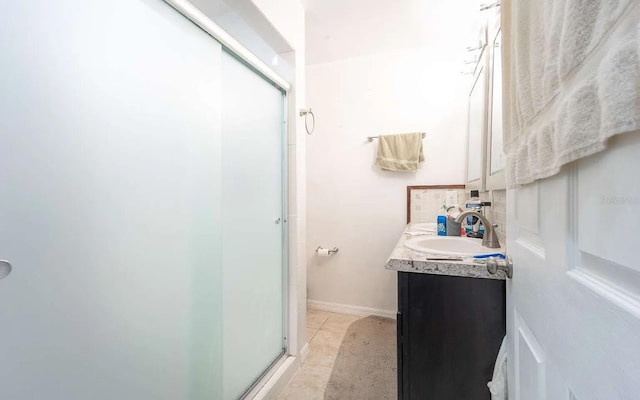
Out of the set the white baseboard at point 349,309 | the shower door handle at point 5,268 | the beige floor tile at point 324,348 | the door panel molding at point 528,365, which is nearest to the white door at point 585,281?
the door panel molding at point 528,365

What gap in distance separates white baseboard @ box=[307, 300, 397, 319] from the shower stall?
1270mm

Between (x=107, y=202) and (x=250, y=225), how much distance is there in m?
0.71

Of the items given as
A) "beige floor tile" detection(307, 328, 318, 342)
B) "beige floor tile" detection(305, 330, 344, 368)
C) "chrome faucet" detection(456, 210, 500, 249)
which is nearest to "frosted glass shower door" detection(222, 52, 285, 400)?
"beige floor tile" detection(305, 330, 344, 368)

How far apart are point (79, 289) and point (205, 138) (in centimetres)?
65

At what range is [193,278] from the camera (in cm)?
102

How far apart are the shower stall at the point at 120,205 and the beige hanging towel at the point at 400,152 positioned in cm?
134

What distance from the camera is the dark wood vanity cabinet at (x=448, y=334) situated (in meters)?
0.85

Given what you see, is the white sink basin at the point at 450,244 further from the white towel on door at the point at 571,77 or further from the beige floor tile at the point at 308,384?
the beige floor tile at the point at 308,384

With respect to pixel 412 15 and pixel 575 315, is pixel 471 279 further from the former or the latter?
pixel 412 15

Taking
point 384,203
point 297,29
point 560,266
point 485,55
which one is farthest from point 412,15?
point 560,266

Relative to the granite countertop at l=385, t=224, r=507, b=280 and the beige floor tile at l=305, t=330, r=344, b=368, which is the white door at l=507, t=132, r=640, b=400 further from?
the beige floor tile at l=305, t=330, r=344, b=368

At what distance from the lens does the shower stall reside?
59cm

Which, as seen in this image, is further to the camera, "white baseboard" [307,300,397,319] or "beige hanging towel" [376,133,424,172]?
"white baseboard" [307,300,397,319]

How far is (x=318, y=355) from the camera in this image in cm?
182
